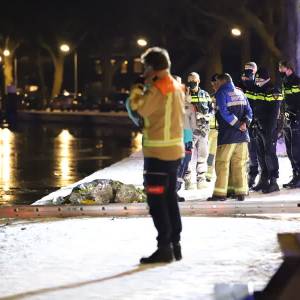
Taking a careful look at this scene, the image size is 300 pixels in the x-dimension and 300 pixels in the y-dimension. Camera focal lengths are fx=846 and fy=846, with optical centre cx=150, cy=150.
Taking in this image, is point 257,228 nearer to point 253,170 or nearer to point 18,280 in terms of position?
point 18,280

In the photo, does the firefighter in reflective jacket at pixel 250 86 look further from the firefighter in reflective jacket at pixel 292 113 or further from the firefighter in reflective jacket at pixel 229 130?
the firefighter in reflective jacket at pixel 229 130

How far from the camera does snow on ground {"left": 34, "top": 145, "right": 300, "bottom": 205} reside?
11438mm

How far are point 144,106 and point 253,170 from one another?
5740mm

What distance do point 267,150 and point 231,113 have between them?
1478 mm

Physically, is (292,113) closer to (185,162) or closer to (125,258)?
(185,162)

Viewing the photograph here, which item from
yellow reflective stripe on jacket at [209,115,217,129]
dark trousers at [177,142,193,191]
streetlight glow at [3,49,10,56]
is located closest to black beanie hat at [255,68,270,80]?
dark trousers at [177,142,193,191]

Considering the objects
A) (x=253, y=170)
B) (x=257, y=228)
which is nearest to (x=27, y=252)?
(x=257, y=228)

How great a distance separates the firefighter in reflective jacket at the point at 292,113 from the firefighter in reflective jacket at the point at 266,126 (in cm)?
29

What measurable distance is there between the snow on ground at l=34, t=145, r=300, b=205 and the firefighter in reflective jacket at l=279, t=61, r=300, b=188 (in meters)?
0.51

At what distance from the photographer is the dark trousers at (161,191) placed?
23.4 feet

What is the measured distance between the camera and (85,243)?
812 centimetres

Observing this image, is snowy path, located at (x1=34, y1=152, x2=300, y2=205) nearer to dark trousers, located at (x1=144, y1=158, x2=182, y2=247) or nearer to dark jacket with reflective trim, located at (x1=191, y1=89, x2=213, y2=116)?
dark jacket with reflective trim, located at (x1=191, y1=89, x2=213, y2=116)

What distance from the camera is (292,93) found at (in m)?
11.8

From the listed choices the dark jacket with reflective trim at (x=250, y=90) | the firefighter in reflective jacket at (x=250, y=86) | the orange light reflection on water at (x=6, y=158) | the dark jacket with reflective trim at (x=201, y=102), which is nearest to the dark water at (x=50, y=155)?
the orange light reflection on water at (x=6, y=158)
